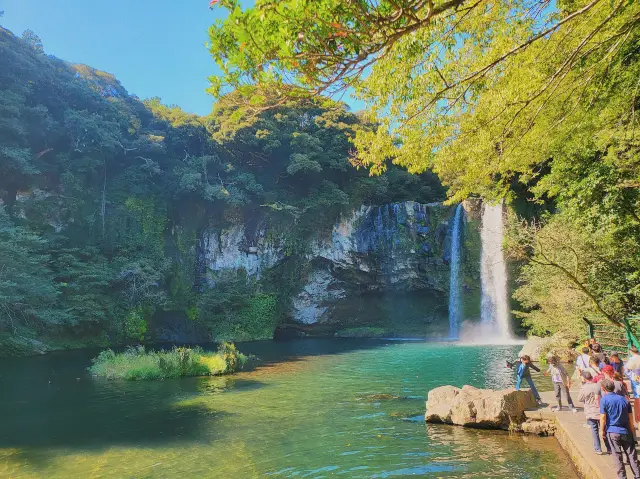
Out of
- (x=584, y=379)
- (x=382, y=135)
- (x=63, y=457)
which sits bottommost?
(x=63, y=457)

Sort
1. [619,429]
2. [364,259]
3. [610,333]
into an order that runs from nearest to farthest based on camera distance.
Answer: [619,429] < [610,333] < [364,259]

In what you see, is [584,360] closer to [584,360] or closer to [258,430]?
[584,360]

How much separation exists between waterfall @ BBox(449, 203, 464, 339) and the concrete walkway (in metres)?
22.0

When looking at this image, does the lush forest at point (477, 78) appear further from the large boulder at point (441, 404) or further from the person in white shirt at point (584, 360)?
the large boulder at point (441, 404)

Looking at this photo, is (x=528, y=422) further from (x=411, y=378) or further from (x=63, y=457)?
(x=63, y=457)

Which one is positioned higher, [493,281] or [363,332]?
[493,281]

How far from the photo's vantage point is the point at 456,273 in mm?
30812

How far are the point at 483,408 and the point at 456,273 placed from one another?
23344mm

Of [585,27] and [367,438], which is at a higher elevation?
[585,27]

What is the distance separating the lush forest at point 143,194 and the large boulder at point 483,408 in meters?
20.5

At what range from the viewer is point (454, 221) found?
3105 centimetres

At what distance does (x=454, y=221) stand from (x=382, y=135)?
2610cm

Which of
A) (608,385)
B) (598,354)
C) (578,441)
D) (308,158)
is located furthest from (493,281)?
(608,385)

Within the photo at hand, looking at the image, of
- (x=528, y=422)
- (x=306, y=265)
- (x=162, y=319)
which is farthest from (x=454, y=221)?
(x=528, y=422)
